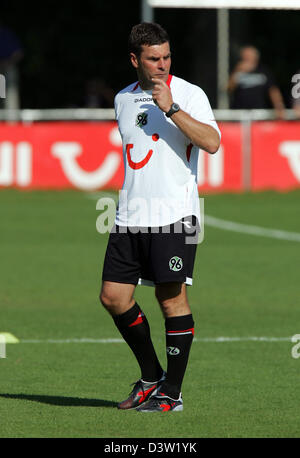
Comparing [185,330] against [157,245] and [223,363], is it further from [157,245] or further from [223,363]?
[223,363]

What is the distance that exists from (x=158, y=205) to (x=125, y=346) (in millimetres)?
2788

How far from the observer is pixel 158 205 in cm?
708

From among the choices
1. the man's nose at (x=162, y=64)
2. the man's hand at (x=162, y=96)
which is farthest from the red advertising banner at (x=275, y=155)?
the man's hand at (x=162, y=96)

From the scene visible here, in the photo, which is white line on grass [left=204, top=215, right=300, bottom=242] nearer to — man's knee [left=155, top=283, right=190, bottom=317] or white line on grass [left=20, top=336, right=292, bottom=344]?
white line on grass [left=20, top=336, right=292, bottom=344]

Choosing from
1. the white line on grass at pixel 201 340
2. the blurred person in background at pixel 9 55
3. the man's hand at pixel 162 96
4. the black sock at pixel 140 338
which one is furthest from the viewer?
the blurred person in background at pixel 9 55

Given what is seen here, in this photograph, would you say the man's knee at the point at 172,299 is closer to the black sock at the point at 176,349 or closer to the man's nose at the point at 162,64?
the black sock at the point at 176,349

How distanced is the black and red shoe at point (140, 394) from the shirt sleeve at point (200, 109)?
1556 mm

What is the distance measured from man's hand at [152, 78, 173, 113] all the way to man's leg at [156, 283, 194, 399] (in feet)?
3.38

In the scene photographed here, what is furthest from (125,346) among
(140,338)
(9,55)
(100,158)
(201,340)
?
(9,55)

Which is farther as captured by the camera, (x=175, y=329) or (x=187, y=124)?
(x=175, y=329)

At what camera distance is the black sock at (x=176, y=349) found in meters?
7.15

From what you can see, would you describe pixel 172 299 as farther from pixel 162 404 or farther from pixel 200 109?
pixel 200 109

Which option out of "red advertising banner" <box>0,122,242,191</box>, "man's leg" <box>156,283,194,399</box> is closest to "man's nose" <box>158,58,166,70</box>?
"man's leg" <box>156,283,194,399</box>

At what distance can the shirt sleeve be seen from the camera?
693 centimetres
